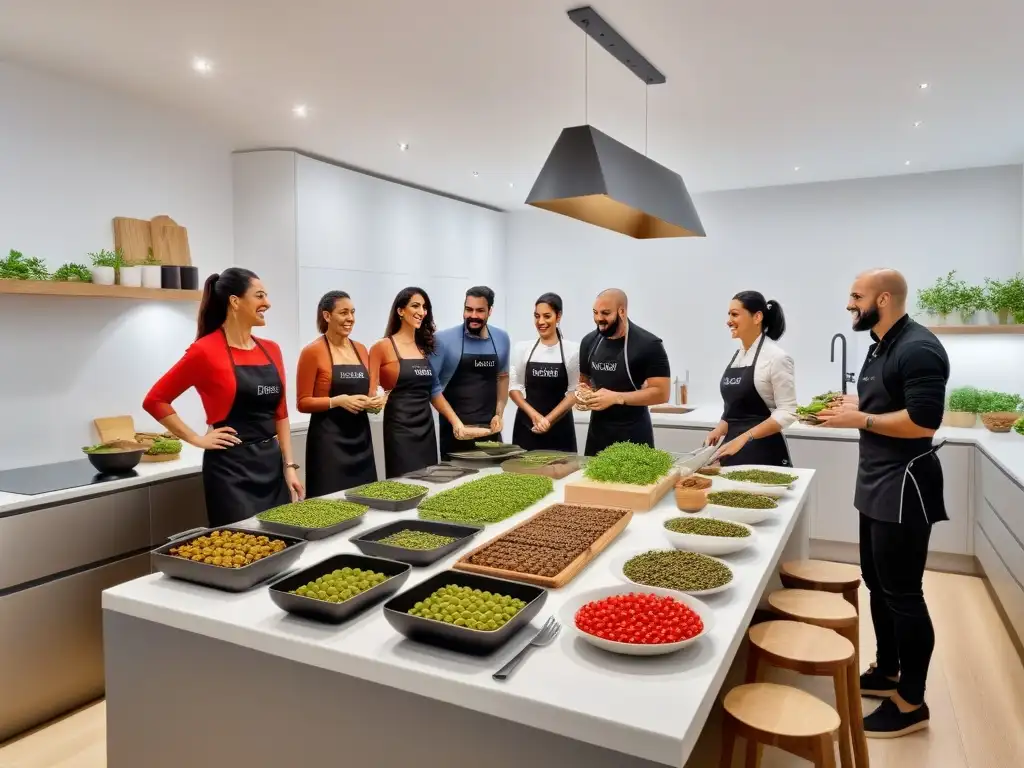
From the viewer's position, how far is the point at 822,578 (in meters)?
2.67

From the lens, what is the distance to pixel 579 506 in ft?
8.44

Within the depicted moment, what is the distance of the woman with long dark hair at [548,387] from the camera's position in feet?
14.0

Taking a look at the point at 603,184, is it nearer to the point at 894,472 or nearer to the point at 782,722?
the point at 894,472

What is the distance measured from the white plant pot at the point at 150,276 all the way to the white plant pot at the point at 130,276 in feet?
0.09

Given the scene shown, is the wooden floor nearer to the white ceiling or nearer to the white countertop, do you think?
the white countertop

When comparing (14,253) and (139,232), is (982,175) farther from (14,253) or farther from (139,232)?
(14,253)

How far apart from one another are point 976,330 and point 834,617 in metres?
3.75

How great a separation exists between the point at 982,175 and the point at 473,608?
18.5 feet

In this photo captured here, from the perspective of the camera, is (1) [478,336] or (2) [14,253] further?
(1) [478,336]

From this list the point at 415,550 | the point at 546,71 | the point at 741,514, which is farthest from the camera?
the point at 546,71

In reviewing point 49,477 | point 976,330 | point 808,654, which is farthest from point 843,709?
point 976,330

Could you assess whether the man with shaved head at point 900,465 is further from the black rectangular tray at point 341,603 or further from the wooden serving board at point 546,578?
the black rectangular tray at point 341,603

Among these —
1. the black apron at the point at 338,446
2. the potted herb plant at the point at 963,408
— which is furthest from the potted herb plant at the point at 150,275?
the potted herb plant at the point at 963,408

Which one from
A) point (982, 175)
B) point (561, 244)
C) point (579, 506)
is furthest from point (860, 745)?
point (561, 244)
